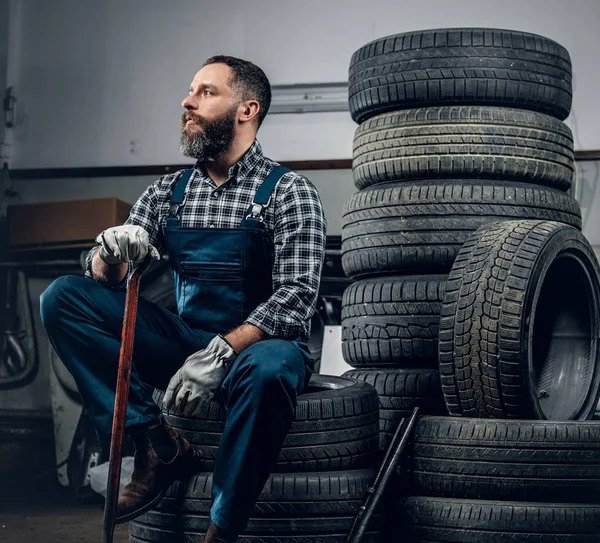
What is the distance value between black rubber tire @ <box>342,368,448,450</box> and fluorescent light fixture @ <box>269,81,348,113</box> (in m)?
2.51

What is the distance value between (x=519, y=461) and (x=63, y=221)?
122 inches

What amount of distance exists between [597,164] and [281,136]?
1.70 metres

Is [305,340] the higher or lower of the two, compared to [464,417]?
higher

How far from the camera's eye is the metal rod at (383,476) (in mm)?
2305

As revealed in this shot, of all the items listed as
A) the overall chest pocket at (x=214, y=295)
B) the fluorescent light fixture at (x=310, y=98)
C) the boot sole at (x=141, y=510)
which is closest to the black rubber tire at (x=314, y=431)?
the boot sole at (x=141, y=510)

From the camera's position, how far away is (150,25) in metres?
5.38

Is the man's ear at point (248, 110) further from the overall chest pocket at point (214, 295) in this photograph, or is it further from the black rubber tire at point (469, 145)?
the black rubber tire at point (469, 145)

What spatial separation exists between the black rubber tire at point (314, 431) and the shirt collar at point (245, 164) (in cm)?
63

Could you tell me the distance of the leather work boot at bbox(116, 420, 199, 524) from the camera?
7.35ft

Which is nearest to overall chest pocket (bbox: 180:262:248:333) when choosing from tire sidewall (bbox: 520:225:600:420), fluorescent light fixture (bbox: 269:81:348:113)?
tire sidewall (bbox: 520:225:600:420)

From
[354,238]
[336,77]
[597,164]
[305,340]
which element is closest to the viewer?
[305,340]

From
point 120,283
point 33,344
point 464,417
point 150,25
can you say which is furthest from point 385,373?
point 150,25

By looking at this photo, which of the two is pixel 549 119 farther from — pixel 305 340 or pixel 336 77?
pixel 336 77

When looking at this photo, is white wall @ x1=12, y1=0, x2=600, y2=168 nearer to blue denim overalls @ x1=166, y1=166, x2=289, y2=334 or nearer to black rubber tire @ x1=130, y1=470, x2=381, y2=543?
blue denim overalls @ x1=166, y1=166, x2=289, y2=334
